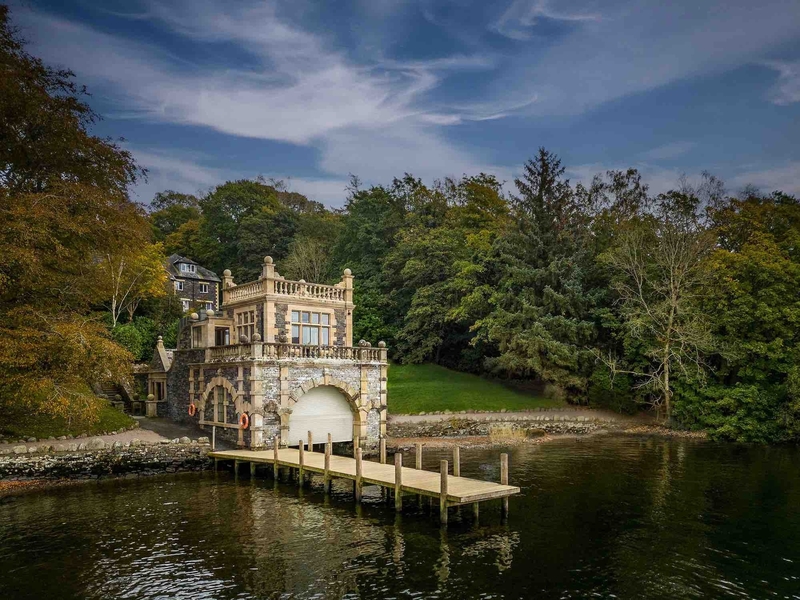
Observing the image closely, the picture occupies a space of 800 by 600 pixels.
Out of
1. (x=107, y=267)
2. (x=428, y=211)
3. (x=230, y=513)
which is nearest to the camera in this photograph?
(x=230, y=513)

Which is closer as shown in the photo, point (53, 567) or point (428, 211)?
point (53, 567)

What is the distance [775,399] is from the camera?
38938mm

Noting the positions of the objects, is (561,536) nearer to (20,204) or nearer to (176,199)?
(20,204)

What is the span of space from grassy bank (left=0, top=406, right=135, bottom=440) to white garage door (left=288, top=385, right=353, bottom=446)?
9.59 metres

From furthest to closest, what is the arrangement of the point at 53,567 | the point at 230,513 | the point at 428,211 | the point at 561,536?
the point at 428,211
the point at 230,513
the point at 561,536
the point at 53,567

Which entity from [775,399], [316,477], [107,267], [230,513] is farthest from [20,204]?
[775,399]

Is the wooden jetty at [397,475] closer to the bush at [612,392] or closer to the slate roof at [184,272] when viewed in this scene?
the bush at [612,392]

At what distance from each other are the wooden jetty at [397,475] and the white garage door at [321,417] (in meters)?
2.11

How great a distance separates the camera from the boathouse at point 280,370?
31.5m

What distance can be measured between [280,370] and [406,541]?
49.9 feet

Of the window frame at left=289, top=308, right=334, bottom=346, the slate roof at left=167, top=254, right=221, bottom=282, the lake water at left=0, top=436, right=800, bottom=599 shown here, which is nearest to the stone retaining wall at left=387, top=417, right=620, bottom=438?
the window frame at left=289, top=308, right=334, bottom=346

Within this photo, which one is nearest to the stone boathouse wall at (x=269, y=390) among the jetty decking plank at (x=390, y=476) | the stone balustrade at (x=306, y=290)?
the jetty decking plank at (x=390, y=476)

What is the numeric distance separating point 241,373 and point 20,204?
505 inches

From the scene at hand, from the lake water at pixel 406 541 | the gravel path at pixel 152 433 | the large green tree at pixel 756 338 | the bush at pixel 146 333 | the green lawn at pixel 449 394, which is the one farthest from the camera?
the bush at pixel 146 333
